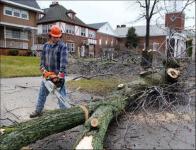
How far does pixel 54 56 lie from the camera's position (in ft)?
19.0

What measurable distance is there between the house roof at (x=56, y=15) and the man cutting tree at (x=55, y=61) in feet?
114

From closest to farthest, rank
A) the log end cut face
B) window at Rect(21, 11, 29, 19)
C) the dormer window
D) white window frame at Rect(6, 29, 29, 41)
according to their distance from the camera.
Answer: the log end cut face → white window frame at Rect(6, 29, 29, 41) → window at Rect(21, 11, 29, 19) → the dormer window

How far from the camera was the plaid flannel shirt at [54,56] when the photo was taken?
223 inches

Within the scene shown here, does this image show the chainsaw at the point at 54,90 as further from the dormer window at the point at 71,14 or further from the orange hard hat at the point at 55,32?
the dormer window at the point at 71,14

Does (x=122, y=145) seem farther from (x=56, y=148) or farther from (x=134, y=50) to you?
(x=134, y=50)

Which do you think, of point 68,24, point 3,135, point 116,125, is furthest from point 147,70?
point 68,24

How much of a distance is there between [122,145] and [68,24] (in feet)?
126

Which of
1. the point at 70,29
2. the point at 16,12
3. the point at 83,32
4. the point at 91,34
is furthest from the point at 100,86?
the point at 91,34

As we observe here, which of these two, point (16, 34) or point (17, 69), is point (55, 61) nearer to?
point (17, 69)

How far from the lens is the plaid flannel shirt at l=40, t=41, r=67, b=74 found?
5672 mm

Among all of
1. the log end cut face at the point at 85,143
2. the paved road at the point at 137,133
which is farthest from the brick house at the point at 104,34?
the log end cut face at the point at 85,143

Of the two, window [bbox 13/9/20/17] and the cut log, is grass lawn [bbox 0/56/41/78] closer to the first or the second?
the cut log

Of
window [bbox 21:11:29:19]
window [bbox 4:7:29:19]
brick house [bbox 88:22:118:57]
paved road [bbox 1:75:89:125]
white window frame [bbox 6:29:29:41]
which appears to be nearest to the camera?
paved road [bbox 1:75:89:125]

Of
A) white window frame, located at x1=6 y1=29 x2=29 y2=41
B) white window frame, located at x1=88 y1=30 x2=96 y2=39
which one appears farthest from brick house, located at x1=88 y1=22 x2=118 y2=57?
white window frame, located at x1=6 y1=29 x2=29 y2=41
